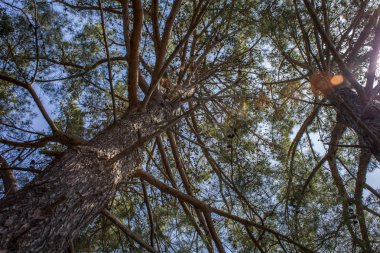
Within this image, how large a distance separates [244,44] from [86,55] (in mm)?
2284

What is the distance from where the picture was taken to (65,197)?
5.43 ft

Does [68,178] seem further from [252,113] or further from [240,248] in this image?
[252,113]

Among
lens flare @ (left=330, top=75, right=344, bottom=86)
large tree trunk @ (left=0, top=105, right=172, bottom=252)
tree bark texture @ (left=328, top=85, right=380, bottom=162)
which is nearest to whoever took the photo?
large tree trunk @ (left=0, top=105, right=172, bottom=252)

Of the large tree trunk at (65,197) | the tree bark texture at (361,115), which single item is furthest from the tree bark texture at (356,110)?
the large tree trunk at (65,197)

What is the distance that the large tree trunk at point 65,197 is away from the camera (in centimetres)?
137

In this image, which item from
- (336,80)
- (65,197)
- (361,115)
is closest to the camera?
(65,197)

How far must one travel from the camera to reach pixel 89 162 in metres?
1.98

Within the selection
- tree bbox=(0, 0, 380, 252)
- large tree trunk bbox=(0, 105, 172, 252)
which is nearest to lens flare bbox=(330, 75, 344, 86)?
tree bbox=(0, 0, 380, 252)

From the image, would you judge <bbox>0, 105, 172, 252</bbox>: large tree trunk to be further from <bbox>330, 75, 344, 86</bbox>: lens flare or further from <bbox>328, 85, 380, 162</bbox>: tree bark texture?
<bbox>330, 75, 344, 86</bbox>: lens flare

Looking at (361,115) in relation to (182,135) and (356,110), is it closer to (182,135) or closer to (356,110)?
→ (356,110)

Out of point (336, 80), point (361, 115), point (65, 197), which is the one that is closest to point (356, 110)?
point (361, 115)

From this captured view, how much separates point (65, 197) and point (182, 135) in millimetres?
942

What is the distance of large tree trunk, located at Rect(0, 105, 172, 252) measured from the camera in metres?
1.37

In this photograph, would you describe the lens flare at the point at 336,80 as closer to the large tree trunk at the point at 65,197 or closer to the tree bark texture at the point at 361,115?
the tree bark texture at the point at 361,115
